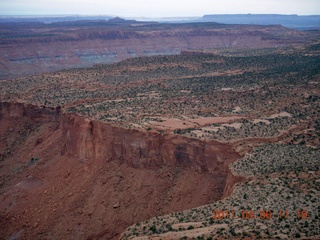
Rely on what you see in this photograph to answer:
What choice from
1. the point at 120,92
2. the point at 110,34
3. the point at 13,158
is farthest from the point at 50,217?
the point at 110,34

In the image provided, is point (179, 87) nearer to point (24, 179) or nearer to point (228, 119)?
point (228, 119)

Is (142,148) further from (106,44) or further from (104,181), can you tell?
(106,44)

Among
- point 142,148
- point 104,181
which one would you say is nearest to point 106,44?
point 142,148

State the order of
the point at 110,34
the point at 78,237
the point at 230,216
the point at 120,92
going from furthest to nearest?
the point at 110,34 → the point at 120,92 → the point at 78,237 → the point at 230,216

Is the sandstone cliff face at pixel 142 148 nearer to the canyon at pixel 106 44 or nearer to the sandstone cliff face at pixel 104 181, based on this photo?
the sandstone cliff face at pixel 104 181

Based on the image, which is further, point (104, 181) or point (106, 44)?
point (106, 44)

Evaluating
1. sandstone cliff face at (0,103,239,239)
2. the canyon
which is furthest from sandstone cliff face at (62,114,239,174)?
the canyon

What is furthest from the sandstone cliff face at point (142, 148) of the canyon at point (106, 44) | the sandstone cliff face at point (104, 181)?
the canyon at point (106, 44)

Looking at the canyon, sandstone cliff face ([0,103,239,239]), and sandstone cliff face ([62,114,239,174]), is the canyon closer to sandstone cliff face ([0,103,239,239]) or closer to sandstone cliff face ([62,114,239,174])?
sandstone cliff face ([0,103,239,239])
